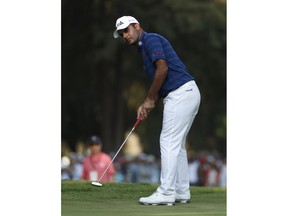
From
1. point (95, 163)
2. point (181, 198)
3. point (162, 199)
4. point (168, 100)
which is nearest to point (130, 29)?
point (168, 100)

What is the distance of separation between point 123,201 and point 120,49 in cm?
1978

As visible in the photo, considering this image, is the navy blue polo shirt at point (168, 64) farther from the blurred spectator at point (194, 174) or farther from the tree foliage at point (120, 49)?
the blurred spectator at point (194, 174)

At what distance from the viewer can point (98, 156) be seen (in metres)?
18.2

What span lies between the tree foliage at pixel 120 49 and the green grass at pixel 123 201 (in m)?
17.0

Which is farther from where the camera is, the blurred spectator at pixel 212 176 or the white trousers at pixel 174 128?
the blurred spectator at pixel 212 176

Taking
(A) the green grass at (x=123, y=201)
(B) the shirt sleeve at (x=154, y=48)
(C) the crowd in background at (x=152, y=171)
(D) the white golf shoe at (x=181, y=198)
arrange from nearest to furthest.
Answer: (A) the green grass at (x=123, y=201) → (B) the shirt sleeve at (x=154, y=48) → (D) the white golf shoe at (x=181, y=198) → (C) the crowd in background at (x=152, y=171)

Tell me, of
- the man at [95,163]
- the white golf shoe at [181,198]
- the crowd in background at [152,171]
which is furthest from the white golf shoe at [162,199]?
the crowd in background at [152,171]

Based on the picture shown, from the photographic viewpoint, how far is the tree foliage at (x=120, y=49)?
98.8ft

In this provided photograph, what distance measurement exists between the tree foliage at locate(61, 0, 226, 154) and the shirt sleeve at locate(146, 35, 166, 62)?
1909cm
